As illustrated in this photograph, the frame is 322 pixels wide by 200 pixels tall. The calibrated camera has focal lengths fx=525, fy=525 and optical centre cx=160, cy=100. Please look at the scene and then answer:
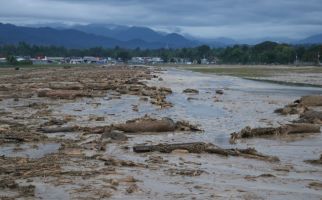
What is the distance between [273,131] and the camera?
18969mm

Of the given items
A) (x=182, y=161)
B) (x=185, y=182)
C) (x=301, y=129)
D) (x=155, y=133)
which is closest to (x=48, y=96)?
(x=155, y=133)

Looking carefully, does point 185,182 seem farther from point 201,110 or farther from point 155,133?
point 201,110

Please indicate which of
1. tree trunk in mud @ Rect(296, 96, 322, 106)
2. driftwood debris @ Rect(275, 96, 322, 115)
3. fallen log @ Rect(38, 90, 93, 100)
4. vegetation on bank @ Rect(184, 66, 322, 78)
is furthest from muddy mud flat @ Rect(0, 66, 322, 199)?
vegetation on bank @ Rect(184, 66, 322, 78)

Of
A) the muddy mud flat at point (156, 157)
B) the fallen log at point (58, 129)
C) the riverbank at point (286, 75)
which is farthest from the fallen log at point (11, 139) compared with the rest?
the riverbank at point (286, 75)

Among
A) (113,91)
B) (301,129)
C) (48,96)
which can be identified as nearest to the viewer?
(301,129)

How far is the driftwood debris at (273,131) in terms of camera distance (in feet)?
59.9

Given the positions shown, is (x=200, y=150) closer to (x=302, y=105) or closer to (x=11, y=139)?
(x=11, y=139)

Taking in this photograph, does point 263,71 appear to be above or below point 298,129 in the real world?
below

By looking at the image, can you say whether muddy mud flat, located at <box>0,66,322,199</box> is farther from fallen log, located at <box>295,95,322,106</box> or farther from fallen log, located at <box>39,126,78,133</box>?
fallen log, located at <box>295,95,322,106</box>

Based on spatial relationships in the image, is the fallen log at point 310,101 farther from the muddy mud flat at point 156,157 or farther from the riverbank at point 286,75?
the riverbank at point 286,75

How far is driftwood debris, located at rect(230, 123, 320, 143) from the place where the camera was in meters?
18.3

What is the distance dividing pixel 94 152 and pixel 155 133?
4491mm

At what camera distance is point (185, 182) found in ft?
35.7

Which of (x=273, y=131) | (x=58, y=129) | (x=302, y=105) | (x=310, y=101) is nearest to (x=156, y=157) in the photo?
(x=58, y=129)
